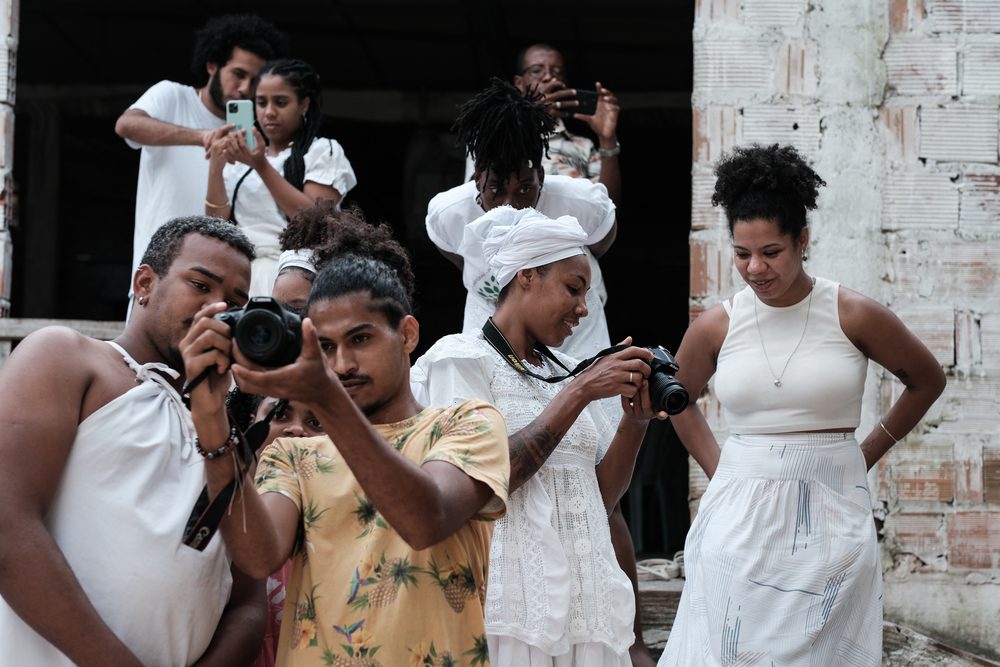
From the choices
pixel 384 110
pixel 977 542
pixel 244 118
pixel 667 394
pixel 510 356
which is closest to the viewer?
pixel 667 394

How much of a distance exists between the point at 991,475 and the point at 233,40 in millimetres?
3424

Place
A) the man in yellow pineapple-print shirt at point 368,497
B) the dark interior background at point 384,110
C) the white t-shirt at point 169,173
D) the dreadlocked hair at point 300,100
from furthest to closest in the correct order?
the dark interior background at point 384,110 < the white t-shirt at point 169,173 < the dreadlocked hair at point 300,100 < the man in yellow pineapple-print shirt at point 368,497

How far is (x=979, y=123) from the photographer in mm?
4957

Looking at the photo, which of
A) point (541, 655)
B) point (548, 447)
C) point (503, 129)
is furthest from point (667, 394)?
point (503, 129)

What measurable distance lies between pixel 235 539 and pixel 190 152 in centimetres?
312

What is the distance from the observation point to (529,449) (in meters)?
3.07

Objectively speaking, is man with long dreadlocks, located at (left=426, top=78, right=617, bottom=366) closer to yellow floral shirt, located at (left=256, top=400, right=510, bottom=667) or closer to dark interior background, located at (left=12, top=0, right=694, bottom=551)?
yellow floral shirt, located at (left=256, top=400, right=510, bottom=667)

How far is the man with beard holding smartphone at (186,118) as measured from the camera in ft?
16.0

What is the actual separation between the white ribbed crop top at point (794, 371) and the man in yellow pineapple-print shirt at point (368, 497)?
1498 mm

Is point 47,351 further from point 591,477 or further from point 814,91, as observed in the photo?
point 814,91

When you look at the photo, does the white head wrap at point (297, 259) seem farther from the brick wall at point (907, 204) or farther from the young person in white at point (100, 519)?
the brick wall at point (907, 204)

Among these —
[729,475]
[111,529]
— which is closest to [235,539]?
[111,529]

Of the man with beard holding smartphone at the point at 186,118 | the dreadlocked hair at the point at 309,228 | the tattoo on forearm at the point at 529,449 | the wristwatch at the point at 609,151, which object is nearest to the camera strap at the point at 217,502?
the tattoo on forearm at the point at 529,449

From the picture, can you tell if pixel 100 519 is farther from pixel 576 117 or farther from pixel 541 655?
pixel 576 117
